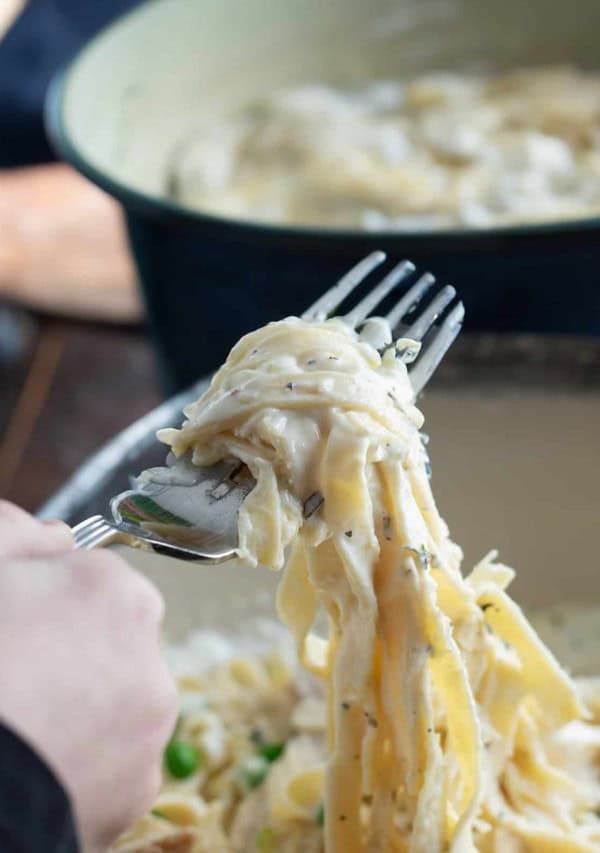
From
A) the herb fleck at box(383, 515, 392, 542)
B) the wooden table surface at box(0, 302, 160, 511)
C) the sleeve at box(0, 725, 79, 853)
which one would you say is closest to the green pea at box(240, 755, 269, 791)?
the herb fleck at box(383, 515, 392, 542)

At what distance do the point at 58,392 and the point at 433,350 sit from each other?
1218 mm

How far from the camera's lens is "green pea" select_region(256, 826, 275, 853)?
35.5 inches

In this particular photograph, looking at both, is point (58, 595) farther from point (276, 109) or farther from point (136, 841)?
point (276, 109)

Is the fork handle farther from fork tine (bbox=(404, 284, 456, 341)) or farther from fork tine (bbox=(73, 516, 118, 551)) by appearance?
fork tine (bbox=(404, 284, 456, 341))

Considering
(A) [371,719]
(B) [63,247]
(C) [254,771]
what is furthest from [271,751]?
(B) [63,247]

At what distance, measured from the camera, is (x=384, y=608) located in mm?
708

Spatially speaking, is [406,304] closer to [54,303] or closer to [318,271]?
[318,271]

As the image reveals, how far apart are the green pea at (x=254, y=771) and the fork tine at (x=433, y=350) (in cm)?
39

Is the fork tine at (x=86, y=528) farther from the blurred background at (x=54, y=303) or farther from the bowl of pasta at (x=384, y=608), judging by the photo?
the blurred background at (x=54, y=303)

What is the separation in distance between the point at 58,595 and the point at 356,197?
2.98ft

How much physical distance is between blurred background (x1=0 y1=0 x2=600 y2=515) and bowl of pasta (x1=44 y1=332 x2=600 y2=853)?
0.06 meters

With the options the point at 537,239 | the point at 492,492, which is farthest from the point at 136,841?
the point at 537,239

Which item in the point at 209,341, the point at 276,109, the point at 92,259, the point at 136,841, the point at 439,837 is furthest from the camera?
the point at 92,259

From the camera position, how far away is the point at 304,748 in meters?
0.97
